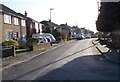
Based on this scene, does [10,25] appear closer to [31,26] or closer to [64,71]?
[31,26]

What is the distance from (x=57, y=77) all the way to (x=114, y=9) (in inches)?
619

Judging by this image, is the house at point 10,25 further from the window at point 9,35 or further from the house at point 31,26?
the house at point 31,26

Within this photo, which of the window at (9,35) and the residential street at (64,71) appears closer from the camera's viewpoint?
the residential street at (64,71)

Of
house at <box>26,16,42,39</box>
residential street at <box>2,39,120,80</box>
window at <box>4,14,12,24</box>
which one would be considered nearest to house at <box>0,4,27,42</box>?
window at <box>4,14,12,24</box>

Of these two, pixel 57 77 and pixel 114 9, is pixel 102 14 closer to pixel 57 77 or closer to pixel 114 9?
pixel 114 9

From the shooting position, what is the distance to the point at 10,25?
175 feet

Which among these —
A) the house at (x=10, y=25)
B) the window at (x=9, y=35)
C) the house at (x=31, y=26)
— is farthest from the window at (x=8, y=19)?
the house at (x=31, y=26)

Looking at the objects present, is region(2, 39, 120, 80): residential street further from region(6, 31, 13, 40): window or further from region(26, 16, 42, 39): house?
region(26, 16, 42, 39): house

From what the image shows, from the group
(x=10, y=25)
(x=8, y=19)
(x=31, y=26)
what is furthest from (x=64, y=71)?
(x=31, y=26)

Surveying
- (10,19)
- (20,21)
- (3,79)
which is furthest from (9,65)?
(20,21)

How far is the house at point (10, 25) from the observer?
4907cm

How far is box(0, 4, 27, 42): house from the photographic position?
1932 inches

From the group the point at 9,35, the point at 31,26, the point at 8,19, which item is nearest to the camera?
the point at 8,19

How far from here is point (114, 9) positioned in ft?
94.6
